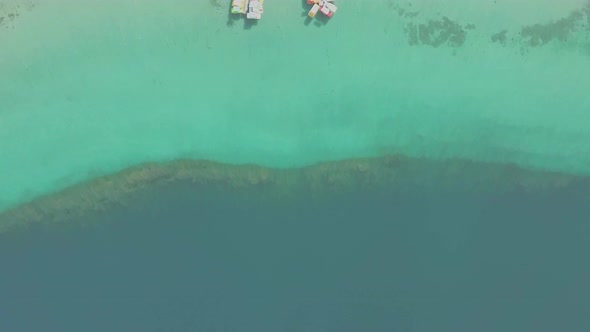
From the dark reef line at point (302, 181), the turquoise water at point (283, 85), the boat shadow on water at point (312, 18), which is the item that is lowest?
the dark reef line at point (302, 181)

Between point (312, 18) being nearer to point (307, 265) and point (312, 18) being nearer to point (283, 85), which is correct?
point (283, 85)

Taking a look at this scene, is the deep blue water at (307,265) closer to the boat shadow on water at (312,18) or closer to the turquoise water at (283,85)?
the turquoise water at (283,85)

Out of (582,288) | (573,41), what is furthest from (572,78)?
(582,288)

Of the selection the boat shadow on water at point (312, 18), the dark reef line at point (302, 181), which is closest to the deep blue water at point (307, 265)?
the dark reef line at point (302, 181)

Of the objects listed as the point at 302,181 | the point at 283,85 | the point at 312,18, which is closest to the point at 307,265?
the point at 302,181

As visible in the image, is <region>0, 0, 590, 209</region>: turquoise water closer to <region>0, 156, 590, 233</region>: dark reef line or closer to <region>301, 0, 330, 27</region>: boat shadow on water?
<region>301, 0, 330, 27</region>: boat shadow on water

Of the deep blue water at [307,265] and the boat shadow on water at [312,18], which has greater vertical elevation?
the boat shadow on water at [312,18]
